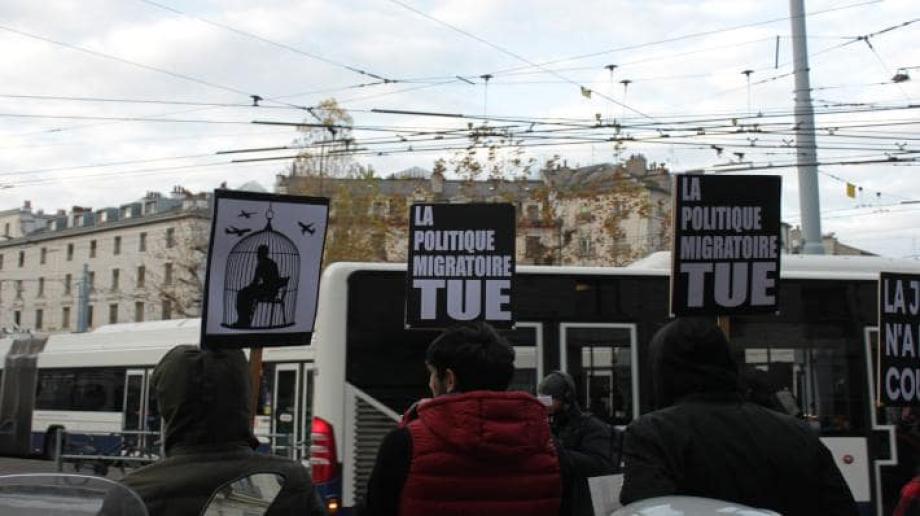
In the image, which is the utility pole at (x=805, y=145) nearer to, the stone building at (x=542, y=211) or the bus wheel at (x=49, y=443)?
the stone building at (x=542, y=211)

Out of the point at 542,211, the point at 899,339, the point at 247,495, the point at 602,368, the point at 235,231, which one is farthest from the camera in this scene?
the point at 542,211

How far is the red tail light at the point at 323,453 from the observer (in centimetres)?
873

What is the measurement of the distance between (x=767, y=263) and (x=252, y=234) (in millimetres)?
3284

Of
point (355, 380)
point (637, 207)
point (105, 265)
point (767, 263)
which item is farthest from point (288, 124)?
point (105, 265)

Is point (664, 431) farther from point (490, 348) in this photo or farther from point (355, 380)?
point (355, 380)

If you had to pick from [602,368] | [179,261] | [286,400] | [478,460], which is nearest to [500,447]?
[478,460]

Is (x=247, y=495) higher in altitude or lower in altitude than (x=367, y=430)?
higher

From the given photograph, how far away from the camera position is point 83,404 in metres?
26.1

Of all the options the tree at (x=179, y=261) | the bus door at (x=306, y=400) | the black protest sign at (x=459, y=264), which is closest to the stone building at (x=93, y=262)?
the tree at (x=179, y=261)

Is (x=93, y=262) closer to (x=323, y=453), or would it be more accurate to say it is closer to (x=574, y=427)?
(x=323, y=453)

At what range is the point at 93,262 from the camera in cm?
8706

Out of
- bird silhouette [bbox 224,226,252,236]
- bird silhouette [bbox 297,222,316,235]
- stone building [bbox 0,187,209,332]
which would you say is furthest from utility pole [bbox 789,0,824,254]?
Result: stone building [bbox 0,187,209,332]

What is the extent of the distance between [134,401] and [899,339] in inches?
781

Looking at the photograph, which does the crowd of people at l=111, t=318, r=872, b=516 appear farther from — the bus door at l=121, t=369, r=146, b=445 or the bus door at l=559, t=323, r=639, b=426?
the bus door at l=121, t=369, r=146, b=445
